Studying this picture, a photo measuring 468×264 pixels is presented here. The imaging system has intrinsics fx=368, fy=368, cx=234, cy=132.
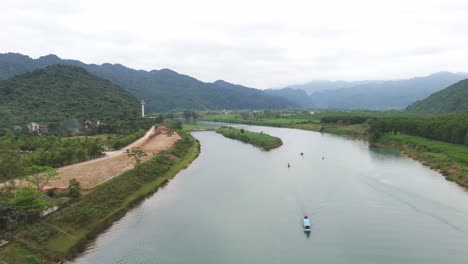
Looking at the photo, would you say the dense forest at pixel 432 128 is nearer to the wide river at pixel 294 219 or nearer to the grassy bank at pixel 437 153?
the grassy bank at pixel 437 153

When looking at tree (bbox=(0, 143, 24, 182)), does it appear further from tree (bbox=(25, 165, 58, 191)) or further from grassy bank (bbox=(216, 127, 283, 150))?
grassy bank (bbox=(216, 127, 283, 150))

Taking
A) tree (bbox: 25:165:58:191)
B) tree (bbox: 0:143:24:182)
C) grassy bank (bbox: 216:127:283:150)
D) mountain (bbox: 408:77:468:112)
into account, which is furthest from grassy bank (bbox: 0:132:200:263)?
mountain (bbox: 408:77:468:112)

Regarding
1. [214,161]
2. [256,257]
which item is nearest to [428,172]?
[214,161]

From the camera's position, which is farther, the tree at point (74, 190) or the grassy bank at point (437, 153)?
the grassy bank at point (437, 153)

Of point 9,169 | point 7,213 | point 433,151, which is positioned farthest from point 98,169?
point 433,151

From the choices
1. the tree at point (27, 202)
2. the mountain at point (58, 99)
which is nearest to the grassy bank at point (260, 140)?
the mountain at point (58, 99)

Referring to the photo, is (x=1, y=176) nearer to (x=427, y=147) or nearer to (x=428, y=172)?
(x=428, y=172)
